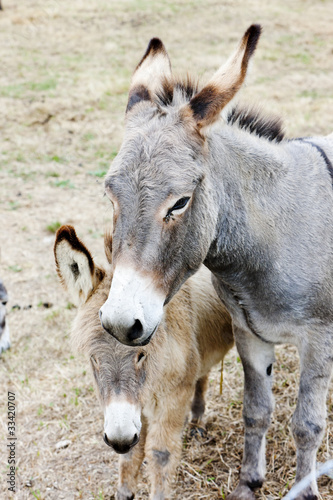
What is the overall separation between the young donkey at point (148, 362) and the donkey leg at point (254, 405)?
36 cm

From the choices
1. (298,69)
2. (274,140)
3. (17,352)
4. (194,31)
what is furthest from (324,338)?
(194,31)

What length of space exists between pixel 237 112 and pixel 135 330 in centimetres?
140

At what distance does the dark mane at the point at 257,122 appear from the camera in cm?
273

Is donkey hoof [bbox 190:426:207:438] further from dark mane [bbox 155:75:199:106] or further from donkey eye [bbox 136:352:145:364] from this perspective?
dark mane [bbox 155:75:199:106]

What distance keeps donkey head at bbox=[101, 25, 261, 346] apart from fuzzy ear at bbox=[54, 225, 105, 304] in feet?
2.05

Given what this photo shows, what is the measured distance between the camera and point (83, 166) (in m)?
9.39

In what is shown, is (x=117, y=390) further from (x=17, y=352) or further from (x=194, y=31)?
(x=194, y=31)

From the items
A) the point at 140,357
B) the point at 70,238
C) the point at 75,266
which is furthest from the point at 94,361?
the point at 70,238

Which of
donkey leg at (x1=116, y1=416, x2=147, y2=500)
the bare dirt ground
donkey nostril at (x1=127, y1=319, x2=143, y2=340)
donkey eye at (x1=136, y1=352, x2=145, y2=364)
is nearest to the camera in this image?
donkey nostril at (x1=127, y1=319, x2=143, y2=340)

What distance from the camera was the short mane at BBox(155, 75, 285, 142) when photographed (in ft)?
8.08

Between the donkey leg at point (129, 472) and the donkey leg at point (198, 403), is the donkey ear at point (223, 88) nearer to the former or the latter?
the donkey leg at point (129, 472)

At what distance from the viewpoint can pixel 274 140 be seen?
2908 millimetres

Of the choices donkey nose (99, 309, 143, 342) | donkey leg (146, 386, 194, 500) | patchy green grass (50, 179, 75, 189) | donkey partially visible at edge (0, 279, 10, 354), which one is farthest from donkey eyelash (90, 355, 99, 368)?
patchy green grass (50, 179, 75, 189)

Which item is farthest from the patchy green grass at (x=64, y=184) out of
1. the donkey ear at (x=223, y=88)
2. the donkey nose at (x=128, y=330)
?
the donkey nose at (x=128, y=330)
